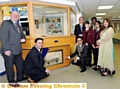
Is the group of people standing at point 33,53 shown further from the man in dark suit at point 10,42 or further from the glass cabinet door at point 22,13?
the glass cabinet door at point 22,13

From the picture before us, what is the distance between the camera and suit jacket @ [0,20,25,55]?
8.64 ft

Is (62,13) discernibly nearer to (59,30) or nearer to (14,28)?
(59,30)

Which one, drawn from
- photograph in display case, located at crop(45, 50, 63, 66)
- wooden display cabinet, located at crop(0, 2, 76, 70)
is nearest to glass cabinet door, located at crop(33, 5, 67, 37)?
wooden display cabinet, located at crop(0, 2, 76, 70)

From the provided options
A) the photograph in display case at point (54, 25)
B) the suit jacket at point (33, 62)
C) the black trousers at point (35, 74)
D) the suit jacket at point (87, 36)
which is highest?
the photograph in display case at point (54, 25)

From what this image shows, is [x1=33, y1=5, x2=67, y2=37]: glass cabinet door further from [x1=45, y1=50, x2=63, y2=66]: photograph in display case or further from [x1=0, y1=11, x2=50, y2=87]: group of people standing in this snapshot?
[x1=0, y1=11, x2=50, y2=87]: group of people standing

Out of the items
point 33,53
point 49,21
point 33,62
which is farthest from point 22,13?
point 33,62

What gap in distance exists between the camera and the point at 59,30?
4.57 metres

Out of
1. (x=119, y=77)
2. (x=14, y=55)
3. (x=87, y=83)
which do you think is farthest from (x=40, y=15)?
(x=119, y=77)

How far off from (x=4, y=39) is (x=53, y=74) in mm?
1593

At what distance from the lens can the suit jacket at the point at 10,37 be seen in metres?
2.63

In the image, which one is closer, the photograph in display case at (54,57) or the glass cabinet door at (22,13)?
the glass cabinet door at (22,13)

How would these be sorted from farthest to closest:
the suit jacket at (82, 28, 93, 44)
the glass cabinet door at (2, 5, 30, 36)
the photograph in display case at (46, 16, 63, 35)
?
the photograph in display case at (46, 16, 63, 35), the suit jacket at (82, 28, 93, 44), the glass cabinet door at (2, 5, 30, 36)

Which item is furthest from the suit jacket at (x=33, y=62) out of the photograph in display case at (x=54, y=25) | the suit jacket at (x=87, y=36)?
the suit jacket at (x=87, y=36)

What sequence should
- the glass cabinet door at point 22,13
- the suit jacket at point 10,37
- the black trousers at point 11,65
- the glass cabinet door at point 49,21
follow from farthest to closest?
the glass cabinet door at point 49,21 < the glass cabinet door at point 22,13 < the black trousers at point 11,65 < the suit jacket at point 10,37
